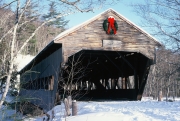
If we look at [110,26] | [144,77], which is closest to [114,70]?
[144,77]

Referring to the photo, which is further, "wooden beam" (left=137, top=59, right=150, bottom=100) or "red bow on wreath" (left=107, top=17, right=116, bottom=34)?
"wooden beam" (left=137, top=59, right=150, bottom=100)

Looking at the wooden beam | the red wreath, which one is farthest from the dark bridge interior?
the red wreath

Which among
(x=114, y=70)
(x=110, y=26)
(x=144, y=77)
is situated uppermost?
(x=110, y=26)

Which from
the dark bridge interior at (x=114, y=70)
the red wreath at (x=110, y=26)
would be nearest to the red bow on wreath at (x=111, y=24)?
the red wreath at (x=110, y=26)

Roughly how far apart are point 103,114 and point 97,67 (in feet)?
43.1

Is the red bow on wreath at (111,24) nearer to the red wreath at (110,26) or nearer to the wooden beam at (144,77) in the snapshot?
the red wreath at (110,26)

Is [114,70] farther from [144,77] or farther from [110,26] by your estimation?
[110,26]

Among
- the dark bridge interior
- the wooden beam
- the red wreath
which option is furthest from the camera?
the dark bridge interior

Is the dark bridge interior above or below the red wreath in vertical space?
below

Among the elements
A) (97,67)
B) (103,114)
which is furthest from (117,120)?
(97,67)

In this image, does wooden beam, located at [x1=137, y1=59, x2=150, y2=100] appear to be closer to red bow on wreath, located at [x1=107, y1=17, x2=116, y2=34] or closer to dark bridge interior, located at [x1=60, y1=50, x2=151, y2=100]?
dark bridge interior, located at [x1=60, y1=50, x2=151, y2=100]

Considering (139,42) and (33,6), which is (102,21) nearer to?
(139,42)

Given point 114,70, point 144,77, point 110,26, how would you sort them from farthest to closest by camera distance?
1. point 114,70
2. point 144,77
3. point 110,26

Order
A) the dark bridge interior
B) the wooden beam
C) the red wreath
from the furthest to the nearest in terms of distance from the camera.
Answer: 1. the dark bridge interior
2. the wooden beam
3. the red wreath
